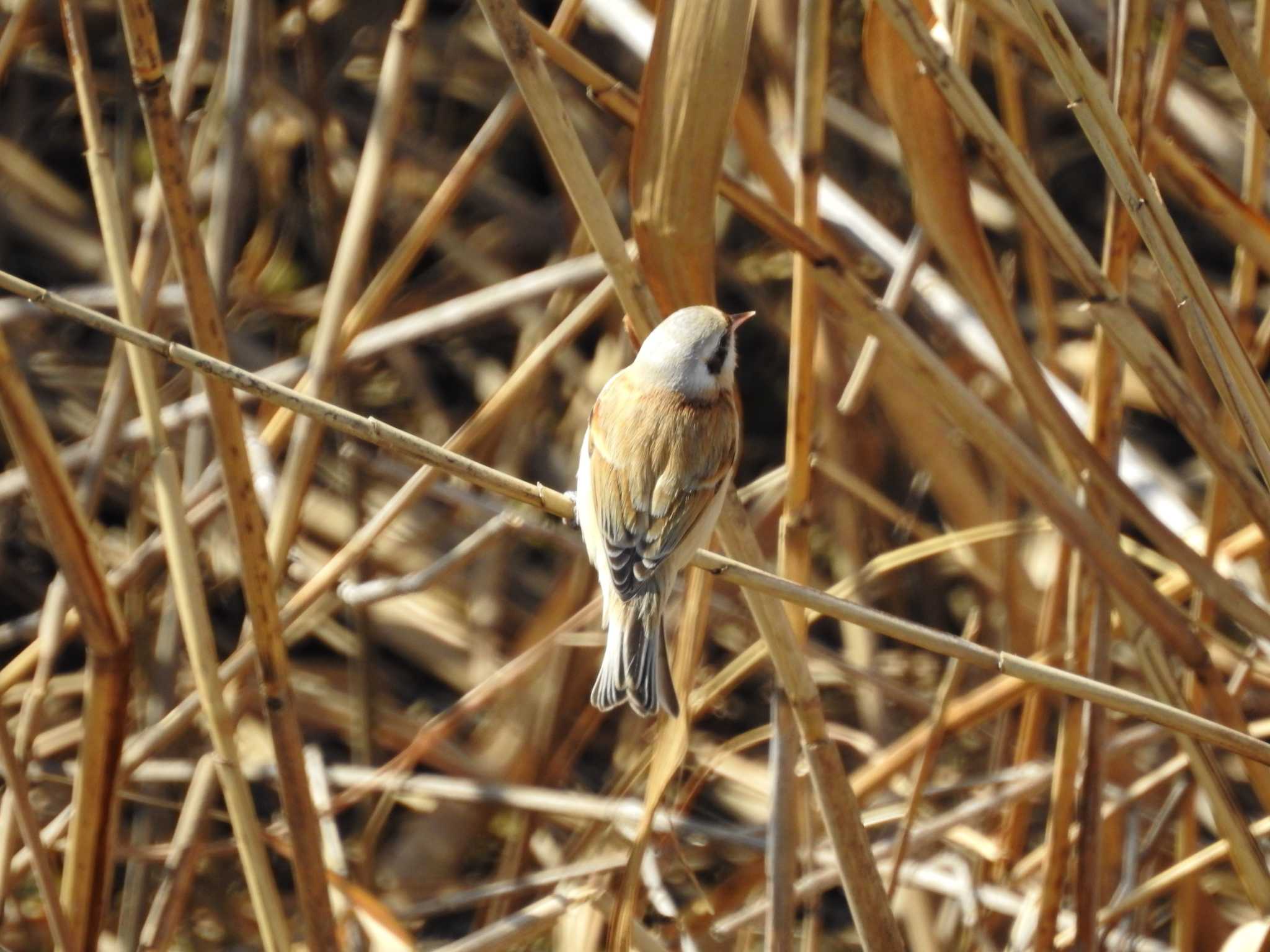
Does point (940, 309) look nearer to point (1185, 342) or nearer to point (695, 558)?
point (1185, 342)

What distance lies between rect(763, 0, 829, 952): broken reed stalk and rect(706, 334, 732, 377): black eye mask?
42cm

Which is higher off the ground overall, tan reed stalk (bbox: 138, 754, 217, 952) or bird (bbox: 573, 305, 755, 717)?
bird (bbox: 573, 305, 755, 717)

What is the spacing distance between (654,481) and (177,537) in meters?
0.84

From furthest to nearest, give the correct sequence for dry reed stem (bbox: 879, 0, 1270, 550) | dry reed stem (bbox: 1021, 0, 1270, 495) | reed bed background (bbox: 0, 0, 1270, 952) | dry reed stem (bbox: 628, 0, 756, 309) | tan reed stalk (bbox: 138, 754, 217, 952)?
1. tan reed stalk (bbox: 138, 754, 217, 952)
2. reed bed background (bbox: 0, 0, 1270, 952)
3. dry reed stem (bbox: 628, 0, 756, 309)
4. dry reed stem (bbox: 879, 0, 1270, 550)
5. dry reed stem (bbox: 1021, 0, 1270, 495)

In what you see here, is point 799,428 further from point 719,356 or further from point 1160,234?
point 1160,234

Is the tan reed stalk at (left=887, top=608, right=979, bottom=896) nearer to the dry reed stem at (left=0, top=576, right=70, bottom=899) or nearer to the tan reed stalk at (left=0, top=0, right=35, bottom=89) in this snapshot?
the dry reed stem at (left=0, top=576, right=70, bottom=899)

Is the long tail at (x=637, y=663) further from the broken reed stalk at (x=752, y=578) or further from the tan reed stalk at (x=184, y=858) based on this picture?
the tan reed stalk at (x=184, y=858)

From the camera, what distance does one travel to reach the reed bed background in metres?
2.01

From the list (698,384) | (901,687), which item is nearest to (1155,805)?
(901,687)

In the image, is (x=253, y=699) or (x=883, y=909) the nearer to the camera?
(x=883, y=909)

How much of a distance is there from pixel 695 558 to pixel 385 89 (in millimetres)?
1156

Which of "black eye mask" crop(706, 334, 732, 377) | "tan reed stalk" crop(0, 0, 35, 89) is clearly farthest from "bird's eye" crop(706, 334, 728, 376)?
"tan reed stalk" crop(0, 0, 35, 89)

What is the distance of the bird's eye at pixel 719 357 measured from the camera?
2.59 meters

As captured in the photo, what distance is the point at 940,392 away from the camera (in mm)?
2070
